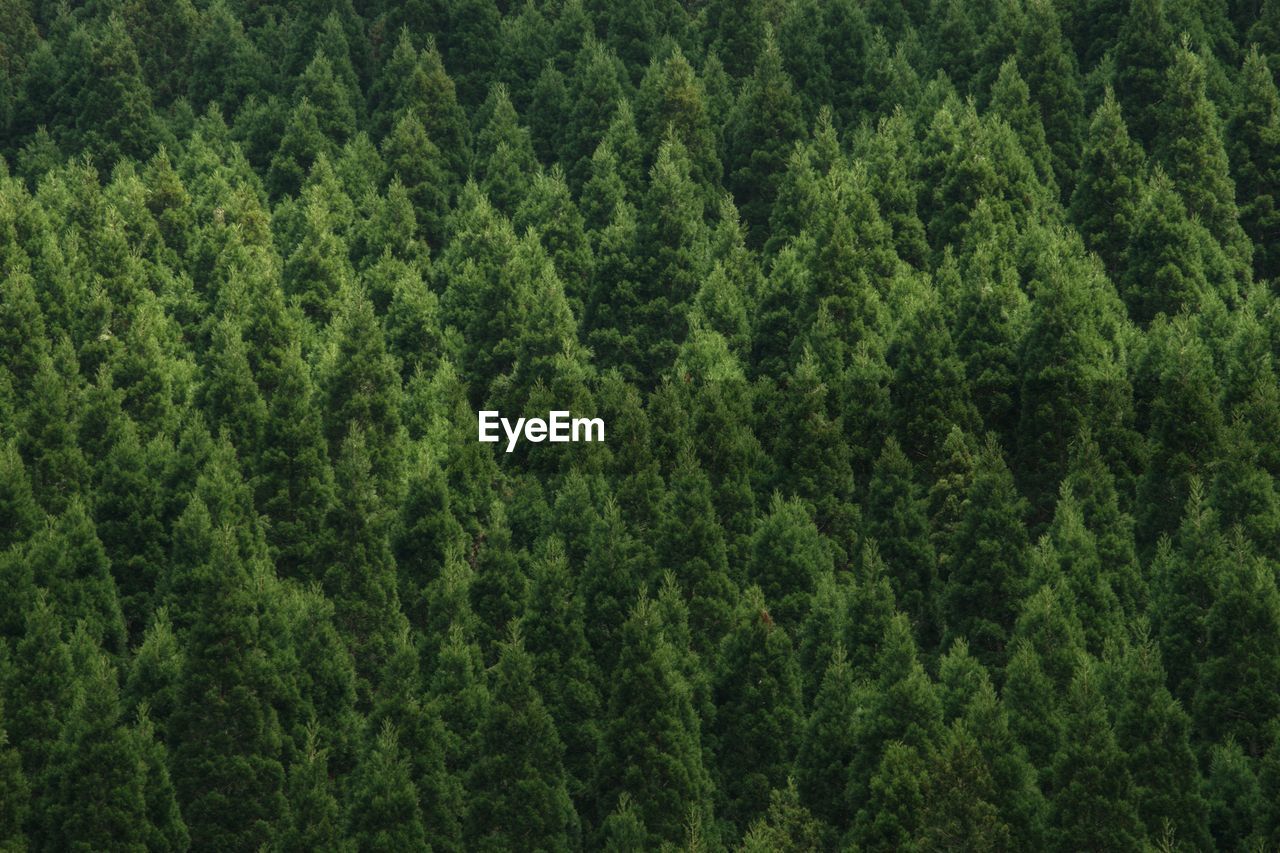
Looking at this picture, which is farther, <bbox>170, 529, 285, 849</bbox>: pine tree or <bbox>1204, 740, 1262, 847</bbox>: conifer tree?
<bbox>170, 529, 285, 849</bbox>: pine tree

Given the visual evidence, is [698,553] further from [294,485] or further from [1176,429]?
[1176,429]

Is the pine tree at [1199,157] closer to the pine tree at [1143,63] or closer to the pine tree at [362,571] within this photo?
the pine tree at [1143,63]

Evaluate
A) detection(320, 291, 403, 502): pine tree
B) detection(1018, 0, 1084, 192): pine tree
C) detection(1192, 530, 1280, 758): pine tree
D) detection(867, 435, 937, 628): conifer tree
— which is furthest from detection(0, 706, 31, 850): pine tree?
detection(1018, 0, 1084, 192): pine tree

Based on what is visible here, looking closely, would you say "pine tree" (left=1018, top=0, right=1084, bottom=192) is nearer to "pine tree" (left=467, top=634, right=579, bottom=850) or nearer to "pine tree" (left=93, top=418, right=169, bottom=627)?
"pine tree" (left=467, top=634, right=579, bottom=850)

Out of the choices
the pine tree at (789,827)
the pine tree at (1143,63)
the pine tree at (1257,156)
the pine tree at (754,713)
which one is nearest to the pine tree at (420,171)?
the pine tree at (1143,63)

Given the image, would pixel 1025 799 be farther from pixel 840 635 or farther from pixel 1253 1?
pixel 1253 1

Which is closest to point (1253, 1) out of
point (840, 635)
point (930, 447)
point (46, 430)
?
point (930, 447)
